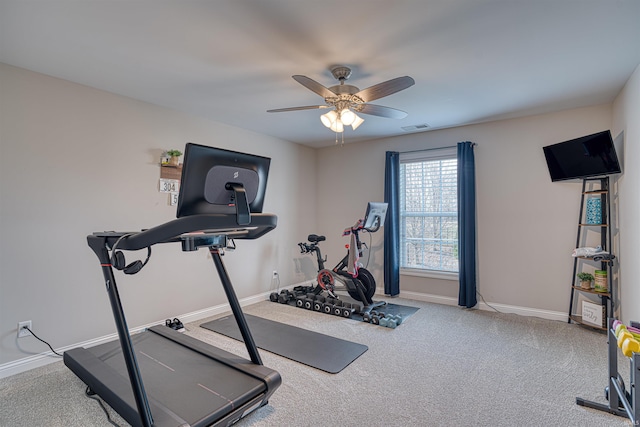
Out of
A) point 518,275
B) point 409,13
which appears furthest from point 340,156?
point 409,13

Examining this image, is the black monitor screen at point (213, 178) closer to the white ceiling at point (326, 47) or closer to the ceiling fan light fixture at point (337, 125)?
the white ceiling at point (326, 47)

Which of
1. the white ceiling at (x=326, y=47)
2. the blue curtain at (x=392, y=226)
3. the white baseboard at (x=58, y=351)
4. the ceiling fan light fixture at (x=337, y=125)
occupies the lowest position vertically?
the white baseboard at (x=58, y=351)

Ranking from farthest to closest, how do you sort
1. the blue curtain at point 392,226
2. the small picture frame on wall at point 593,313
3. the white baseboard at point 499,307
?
Result: the blue curtain at point 392,226 → the white baseboard at point 499,307 → the small picture frame on wall at point 593,313

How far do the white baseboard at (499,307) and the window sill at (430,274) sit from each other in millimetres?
282

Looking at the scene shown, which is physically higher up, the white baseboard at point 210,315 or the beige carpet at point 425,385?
the white baseboard at point 210,315

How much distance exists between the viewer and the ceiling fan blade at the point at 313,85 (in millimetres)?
2350

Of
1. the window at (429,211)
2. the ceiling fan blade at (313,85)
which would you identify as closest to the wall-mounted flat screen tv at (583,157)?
the window at (429,211)

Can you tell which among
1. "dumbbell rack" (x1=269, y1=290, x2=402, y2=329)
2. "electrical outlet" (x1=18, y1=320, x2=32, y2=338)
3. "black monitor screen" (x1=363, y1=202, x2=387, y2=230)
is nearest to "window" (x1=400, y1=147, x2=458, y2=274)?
"black monitor screen" (x1=363, y1=202, x2=387, y2=230)

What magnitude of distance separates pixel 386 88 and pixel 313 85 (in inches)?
22.6

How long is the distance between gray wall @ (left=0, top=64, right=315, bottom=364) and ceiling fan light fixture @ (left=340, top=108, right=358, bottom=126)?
2.16 metres

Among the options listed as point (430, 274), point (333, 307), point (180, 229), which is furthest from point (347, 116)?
point (430, 274)

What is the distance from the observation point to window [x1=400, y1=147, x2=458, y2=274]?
4719 millimetres

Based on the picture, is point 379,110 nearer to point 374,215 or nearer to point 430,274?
point 374,215

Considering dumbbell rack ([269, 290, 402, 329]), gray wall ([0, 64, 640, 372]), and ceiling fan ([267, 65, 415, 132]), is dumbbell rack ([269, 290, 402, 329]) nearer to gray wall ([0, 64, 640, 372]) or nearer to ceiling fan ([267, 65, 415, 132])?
gray wall ([0, 64, 640, 372])
